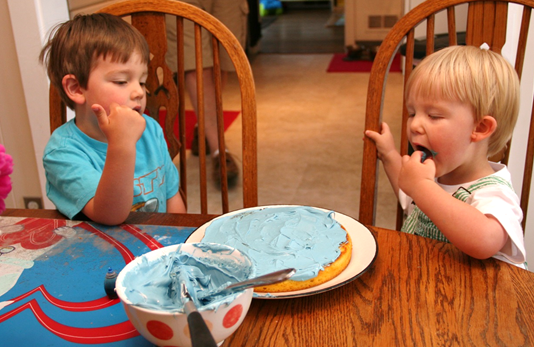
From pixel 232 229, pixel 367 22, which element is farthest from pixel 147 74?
pixel 367 22

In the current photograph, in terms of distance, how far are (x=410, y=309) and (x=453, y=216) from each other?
249 millimetres

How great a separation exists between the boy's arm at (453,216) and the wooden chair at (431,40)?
179 millimetres

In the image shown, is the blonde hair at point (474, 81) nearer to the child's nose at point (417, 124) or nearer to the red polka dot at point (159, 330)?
the child's nose at point (417, 124)

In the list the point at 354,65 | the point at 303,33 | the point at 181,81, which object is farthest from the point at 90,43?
the point at 303,33

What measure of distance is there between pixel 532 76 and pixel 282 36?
6766mm

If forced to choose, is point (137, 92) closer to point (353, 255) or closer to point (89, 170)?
point (89, 170)

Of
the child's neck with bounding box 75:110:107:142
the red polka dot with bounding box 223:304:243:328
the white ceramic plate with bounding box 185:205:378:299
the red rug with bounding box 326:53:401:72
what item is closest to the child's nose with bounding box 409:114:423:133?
the white ceramic plate with bounding box 185:205:378:299

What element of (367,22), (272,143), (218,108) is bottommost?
(272,143)

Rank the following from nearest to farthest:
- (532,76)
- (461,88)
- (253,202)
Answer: (461,88), (253,202), (532,76)

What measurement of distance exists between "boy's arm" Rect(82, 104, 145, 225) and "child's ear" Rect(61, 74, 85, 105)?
0.22 meters

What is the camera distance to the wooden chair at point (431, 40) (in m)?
1.04

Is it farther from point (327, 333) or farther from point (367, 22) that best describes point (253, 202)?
point (367, 22)

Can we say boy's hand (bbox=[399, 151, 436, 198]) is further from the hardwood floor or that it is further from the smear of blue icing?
the hardwood floor

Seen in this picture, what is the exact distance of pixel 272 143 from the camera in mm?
3676
